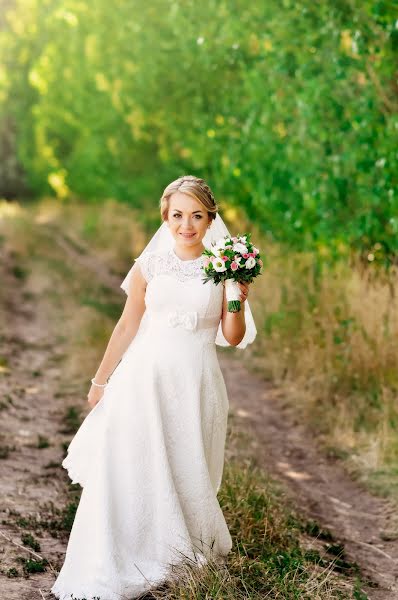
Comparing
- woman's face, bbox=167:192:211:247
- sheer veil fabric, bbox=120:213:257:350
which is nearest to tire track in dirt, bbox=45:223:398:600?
sheer veil fabric, bbox=120:213:257:350

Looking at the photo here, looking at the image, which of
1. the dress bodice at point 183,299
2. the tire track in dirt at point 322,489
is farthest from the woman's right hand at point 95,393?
the tire track in dirt at point 322,489

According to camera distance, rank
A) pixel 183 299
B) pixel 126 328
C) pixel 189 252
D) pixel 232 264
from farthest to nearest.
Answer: pixel 126 328 → pixel 189 252 → pixel 183 299 → pixel 232 264

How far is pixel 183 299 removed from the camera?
4.32m

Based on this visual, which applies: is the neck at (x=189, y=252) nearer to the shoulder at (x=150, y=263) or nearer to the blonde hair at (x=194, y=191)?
the shoulder at (x=150, y=263)

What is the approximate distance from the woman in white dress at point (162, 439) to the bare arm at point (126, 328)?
0.28 ft

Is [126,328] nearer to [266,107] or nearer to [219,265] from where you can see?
[219,265]

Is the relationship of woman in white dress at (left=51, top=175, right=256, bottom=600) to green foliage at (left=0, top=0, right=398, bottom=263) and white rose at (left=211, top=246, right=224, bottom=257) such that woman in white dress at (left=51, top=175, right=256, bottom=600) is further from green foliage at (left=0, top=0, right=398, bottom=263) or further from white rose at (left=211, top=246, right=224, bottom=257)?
green foliage at (left=0, top=0, right=398, bottom=263)

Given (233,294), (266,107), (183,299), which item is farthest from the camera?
(266,107)

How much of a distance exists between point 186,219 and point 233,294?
0.46 m

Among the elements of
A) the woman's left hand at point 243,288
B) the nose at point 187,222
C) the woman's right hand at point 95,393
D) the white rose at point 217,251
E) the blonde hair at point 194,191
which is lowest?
the woman's right hand at point 95,393

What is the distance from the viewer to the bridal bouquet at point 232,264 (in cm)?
410

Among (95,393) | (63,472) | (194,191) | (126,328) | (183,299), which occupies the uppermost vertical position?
(194,191)

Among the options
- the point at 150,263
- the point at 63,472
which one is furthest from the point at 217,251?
the point at 63,472

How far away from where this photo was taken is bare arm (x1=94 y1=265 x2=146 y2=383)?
14.9ft
